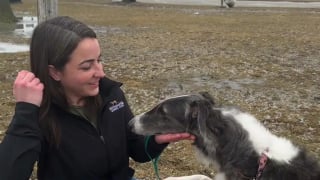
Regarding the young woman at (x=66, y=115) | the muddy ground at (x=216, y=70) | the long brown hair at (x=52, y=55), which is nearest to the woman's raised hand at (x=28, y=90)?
the young woman at (x=66, y=115)

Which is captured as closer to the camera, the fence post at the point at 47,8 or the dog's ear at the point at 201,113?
the dog's ear at the point at 201,113

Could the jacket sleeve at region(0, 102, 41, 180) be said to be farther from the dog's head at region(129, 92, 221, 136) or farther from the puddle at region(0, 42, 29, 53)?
the puddle at region(0, 42, 29, 53)

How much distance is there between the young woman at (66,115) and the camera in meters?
3.48

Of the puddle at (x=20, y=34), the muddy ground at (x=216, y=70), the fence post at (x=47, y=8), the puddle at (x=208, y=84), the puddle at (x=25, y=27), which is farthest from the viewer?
the puddle at (x=25, y=27)

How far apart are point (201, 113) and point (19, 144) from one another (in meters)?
→ 1.42

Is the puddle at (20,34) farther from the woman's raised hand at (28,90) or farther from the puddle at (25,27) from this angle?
the woman's raised hand at (28,90)

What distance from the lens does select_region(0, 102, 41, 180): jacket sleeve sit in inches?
136

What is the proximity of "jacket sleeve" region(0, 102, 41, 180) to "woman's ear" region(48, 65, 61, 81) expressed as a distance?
1.27 ft

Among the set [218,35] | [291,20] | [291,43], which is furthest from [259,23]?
[291,43]

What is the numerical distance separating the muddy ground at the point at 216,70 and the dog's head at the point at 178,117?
1.69 meters

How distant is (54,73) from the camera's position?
382 cm

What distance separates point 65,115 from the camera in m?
3.94

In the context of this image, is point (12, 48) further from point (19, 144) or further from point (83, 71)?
point (19, 144)

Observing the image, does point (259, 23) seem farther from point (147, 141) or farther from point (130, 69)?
point (147, 141)
